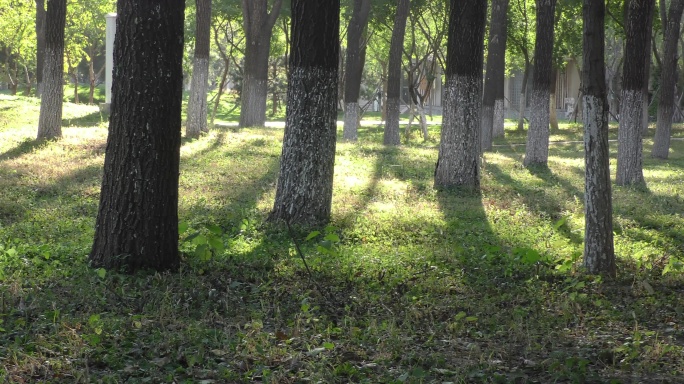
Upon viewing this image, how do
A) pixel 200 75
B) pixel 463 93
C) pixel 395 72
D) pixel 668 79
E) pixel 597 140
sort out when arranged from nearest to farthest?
pixel 597 140
pixel 463 93
pixel 200 75
pixel 668 79
pixel 395 72

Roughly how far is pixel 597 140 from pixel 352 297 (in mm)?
2833

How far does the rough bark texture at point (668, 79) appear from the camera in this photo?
22672mm

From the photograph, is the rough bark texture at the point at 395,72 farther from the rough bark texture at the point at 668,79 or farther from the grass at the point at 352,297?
the grass at the point at 352,297

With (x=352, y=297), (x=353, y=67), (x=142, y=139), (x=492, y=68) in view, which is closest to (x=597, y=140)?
(x=352, y=297)

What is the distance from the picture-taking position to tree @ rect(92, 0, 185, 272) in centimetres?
749

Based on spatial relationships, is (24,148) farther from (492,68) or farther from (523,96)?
(523,96)

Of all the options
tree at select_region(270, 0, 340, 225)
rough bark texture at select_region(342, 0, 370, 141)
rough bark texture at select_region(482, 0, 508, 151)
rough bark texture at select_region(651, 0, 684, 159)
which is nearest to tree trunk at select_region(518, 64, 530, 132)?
rough bark texture at select_region(482, 0, 508, 151)

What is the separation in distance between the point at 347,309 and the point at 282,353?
4.39ft

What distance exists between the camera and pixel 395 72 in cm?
2403

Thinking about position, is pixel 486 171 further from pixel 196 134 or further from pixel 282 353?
pixel 282 353

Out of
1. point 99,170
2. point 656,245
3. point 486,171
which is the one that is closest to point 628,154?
point 486,171

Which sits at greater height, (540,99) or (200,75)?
(200,75)

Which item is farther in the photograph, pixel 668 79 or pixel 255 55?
pixel 255 55

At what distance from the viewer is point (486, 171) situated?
58.0ft
